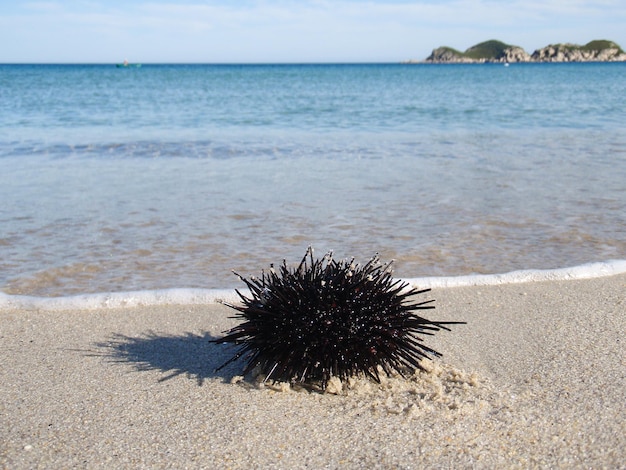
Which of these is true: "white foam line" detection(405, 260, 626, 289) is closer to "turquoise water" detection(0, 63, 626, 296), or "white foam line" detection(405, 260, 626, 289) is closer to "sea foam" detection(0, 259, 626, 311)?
"sea foam" detection(0, 259, 626, 311)

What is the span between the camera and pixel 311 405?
3.28 metres

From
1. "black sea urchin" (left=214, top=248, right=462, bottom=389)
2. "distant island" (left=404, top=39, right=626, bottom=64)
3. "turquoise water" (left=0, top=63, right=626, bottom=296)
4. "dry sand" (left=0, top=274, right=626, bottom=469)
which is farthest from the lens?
"distant island" (left=404, top=39, right=626, bottom=64)

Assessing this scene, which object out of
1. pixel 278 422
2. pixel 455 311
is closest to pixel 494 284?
pixel 455 311

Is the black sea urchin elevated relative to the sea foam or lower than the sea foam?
elevated

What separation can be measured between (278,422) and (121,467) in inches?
28.7

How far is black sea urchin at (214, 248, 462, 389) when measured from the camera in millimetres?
3125

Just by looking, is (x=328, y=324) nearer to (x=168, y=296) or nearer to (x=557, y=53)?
(x=168, y=296)

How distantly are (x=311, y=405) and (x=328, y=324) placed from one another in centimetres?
46

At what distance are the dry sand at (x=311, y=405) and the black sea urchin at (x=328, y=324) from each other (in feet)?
0.77

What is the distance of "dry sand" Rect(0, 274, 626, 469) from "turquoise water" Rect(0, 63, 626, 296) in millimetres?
1579

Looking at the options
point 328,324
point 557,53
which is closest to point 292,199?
point 328,324

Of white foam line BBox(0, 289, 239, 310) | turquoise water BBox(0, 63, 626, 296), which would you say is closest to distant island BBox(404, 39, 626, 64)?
turquoise water BBox(0, 63, 626, 296)

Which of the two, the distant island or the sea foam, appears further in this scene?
the distant island

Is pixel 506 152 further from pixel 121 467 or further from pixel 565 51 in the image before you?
pixel 565 51
